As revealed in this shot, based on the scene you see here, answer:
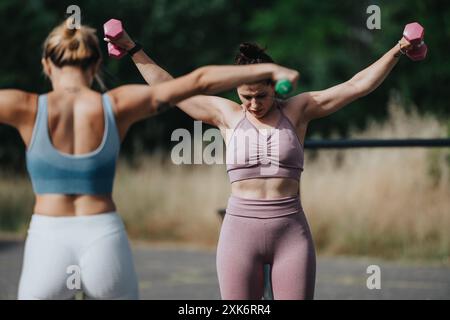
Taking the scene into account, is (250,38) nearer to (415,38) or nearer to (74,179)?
(415,38)

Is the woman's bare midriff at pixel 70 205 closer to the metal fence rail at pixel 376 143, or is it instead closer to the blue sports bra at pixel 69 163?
the blue sports bra at pixel 69 163

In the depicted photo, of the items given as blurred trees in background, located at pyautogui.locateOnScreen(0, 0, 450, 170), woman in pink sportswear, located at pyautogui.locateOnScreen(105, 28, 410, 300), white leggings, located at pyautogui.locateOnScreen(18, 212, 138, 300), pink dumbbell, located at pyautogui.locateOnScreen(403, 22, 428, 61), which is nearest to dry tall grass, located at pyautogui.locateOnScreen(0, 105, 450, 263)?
A: blurred trees in background, located at pyautogui.locateOnScreen(0, 0, 450, 170)

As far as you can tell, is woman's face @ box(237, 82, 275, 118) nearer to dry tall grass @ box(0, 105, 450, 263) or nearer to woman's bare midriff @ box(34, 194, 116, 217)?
woman's bare midriff @ box(34, 194, 116, 217)

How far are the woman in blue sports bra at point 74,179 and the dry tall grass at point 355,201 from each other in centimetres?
798

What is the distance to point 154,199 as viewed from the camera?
13.8 metres

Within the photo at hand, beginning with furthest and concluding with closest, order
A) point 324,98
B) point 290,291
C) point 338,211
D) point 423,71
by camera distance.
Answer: point 423,71 → point 338,211 → point 324,98 → point 290,291

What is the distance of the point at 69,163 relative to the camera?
11.6ft

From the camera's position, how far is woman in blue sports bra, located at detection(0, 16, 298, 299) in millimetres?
3545

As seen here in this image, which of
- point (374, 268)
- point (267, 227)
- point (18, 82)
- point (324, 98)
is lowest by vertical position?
point (374, 268)

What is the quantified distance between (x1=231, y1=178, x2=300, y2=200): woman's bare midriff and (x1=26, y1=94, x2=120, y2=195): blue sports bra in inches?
36.3

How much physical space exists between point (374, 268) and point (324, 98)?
18.4ft

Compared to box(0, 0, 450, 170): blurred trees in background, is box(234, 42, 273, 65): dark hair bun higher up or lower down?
lower down
